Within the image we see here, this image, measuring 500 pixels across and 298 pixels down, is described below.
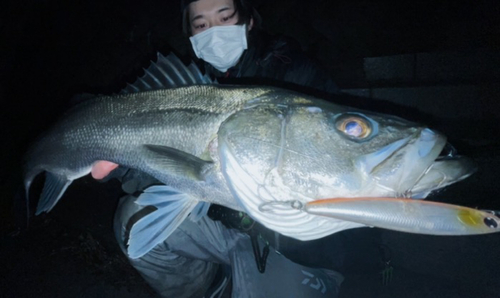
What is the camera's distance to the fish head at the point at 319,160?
45.9 inches

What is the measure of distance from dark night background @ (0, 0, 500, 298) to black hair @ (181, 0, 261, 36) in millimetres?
795

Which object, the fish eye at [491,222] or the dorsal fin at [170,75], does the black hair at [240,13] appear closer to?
the dorsal fin at [170,75]

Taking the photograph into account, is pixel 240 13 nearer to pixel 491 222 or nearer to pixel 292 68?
pixel 292 68

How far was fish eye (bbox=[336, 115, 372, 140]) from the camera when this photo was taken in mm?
1307

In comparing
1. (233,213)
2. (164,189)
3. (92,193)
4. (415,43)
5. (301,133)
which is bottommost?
(92,193)

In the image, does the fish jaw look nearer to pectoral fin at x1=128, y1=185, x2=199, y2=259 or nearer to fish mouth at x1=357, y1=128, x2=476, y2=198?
fish mouth at x1=357, y1=128, x2=476, y2=198

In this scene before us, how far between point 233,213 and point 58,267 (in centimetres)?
298

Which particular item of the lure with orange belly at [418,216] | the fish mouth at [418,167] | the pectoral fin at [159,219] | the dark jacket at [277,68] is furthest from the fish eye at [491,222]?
the dark jacket at [277,68]

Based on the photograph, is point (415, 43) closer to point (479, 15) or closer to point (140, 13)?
point (479, 15)

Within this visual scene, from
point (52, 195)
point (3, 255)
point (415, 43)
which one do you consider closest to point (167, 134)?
point (52, 195)

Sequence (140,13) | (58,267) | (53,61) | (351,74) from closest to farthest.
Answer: (58,267)
(351,74)
(140,13)
(53,61)

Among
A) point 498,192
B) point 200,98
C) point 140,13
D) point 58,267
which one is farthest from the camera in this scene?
point 140,13

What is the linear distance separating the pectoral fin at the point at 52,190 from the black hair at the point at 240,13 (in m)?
1.58

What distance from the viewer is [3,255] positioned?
414 cm
